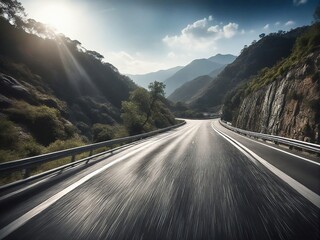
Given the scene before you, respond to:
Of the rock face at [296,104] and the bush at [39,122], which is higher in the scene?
the rock face at [296,104]

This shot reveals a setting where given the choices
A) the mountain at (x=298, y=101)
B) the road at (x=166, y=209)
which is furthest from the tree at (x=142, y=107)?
the road at (x=166, y=209)

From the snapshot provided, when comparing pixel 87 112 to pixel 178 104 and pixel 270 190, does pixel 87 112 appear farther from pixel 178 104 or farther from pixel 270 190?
pixel 178 104

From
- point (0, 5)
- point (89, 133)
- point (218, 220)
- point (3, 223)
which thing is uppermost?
point (0, 5)

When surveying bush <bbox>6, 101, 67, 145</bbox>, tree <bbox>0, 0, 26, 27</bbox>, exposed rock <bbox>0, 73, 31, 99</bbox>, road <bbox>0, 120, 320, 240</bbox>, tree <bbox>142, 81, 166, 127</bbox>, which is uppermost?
tree <bbox>0, 0, 26, 27</bbox>

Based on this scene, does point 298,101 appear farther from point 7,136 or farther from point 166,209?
point 7,136

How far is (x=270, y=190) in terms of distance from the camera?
485 cm

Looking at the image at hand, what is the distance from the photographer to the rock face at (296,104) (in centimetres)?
1548

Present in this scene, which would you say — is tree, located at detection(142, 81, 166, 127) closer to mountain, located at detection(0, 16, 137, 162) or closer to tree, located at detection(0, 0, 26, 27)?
mountain, located at detection(0, 16, 137, 162)

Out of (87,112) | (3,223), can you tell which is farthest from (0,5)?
(3,223)

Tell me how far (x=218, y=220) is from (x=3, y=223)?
121 inches

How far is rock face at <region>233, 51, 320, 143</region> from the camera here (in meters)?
15.5

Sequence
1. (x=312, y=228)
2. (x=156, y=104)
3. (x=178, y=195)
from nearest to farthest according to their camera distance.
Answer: (x=312, y=228)
(x=178, y=195)
(x=156, y=104)

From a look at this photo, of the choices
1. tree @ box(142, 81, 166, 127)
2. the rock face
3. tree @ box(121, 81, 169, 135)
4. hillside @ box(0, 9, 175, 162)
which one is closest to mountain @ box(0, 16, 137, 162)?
hillside @ box(0, 9, 175, 162)

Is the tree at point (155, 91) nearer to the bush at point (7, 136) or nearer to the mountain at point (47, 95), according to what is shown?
the mountain at point (47, 95)
